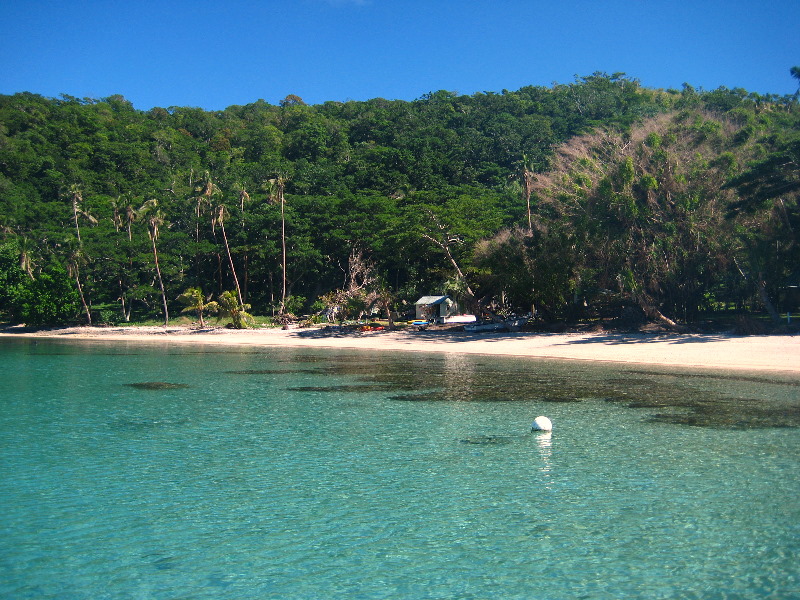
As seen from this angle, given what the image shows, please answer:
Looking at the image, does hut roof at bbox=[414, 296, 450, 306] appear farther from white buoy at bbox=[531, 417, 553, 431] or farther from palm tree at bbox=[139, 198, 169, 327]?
white buoy at bbox=[531, 417, 553, 431]

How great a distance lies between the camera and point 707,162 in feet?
118

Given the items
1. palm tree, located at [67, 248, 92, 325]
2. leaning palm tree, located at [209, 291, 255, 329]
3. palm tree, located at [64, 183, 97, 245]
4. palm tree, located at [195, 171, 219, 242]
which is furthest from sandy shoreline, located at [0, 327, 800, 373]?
palm tree, located at [195, 171, 219, 242]

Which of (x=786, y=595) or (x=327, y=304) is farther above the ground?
(x=327, y=304)

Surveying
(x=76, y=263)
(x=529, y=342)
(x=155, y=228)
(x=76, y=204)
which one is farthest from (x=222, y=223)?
(x=529, y=342)

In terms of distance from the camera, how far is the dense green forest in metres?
35.8

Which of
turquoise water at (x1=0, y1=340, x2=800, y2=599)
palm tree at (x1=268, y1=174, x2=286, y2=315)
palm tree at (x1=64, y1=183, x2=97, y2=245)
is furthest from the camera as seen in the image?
palm tree at (x1=64, y1=183, x2=97, y2=245)

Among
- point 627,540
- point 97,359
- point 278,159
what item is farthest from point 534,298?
point 278,159

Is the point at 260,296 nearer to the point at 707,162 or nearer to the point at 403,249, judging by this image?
the point at 403,249

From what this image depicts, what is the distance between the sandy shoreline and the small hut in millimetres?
3698

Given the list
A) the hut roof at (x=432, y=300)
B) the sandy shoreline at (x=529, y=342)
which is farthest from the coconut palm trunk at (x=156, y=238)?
the hut roof at (x=432, y=300)

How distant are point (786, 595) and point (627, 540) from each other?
6.50 feet

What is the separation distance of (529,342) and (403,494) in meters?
26.5

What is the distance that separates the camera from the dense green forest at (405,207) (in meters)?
35.8

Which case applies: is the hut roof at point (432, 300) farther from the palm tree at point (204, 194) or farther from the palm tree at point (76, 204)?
the palm tree at point (76, 204)
